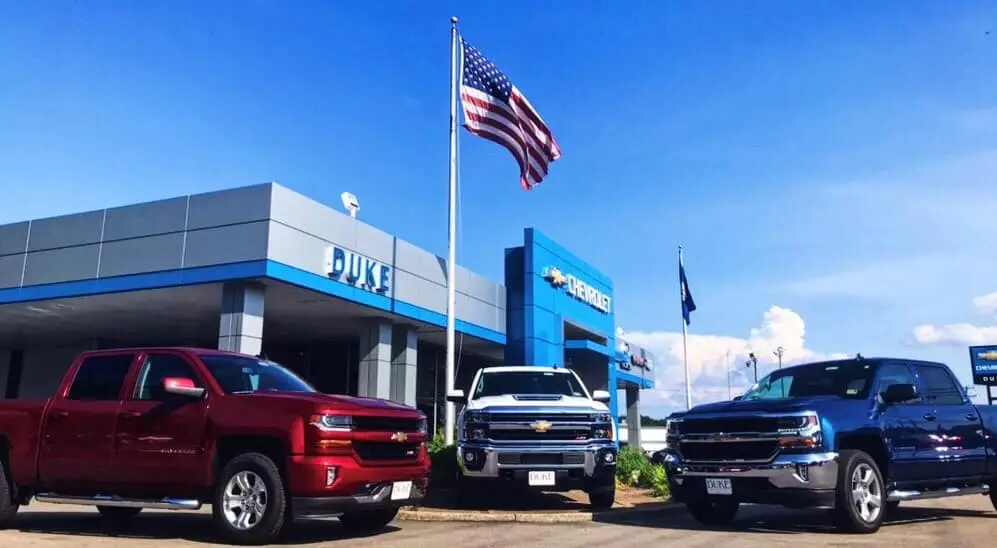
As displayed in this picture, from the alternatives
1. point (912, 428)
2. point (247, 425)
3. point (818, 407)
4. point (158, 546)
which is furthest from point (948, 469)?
point (158, 546)

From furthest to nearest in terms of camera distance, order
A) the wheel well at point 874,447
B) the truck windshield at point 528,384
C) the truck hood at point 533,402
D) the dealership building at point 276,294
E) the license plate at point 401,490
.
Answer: the dealership building at point 276,294
the truck windshield at point 528,384
the truck hood at point 533,402
the wheel well at point 874,447
the license plate at point 401,490

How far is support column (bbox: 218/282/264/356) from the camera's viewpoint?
1627 centimetres

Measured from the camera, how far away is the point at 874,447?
8.31m

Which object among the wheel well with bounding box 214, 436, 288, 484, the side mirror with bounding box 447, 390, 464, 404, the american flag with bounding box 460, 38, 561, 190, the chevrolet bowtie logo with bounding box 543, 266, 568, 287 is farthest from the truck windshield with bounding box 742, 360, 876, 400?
the chevrolet bowtie logo with bounding box 543, 266, 568, 287

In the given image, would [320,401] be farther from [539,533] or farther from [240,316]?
[240,316]

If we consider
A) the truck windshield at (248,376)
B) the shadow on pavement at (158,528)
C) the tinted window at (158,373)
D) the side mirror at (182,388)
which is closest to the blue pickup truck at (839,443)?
the shadow on pavement at (158,528)

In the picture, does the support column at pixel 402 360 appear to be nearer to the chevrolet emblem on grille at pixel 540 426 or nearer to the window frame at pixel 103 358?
the chevrolet emblem on grille at pixel 540 426

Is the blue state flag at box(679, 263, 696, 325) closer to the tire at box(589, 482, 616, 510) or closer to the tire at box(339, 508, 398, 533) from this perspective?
the tire at box(589, 482, 616, 510)

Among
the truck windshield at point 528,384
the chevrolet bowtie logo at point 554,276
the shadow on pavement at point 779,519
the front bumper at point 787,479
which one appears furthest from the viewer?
the chevrolet bowtie logo at point 554,276

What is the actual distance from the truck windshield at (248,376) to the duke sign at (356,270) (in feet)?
30.0

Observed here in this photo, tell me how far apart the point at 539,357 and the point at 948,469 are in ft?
59.5

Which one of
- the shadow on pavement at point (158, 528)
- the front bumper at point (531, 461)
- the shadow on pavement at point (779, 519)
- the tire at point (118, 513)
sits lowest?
the shadow on pavement at point (779, 519)

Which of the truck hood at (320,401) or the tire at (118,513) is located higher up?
the truck hood at (320,401)

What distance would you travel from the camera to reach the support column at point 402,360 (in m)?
22.1
